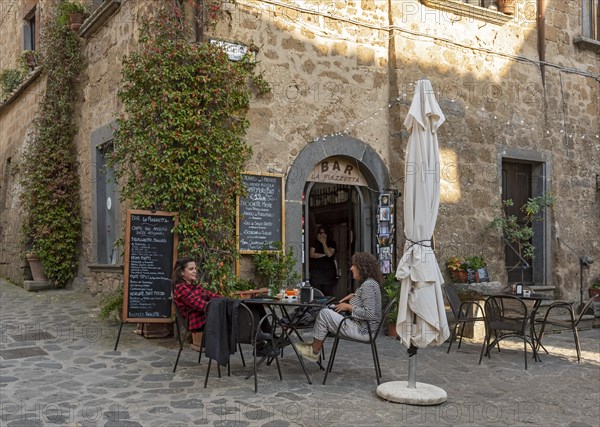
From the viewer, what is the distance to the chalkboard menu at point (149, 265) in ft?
21.5

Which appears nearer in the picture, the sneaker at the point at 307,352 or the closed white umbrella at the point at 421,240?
the closed white umbrella at the point at 421,240

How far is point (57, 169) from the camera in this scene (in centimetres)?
998

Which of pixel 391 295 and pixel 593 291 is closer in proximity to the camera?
pixel 391 295

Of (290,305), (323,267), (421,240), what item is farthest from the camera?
(323,267)

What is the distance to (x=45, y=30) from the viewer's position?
10.6 m

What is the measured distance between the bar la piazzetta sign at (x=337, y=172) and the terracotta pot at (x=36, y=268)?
5.18m

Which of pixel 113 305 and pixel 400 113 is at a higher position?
pixel 400 113

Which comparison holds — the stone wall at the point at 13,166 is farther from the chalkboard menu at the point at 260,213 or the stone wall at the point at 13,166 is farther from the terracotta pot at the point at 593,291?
the terracotta pot at the point at 593,291

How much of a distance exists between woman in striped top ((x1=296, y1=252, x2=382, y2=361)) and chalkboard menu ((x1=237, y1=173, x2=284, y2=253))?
2.01 m

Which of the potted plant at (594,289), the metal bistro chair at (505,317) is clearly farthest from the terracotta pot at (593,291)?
the metal bistro chair at (505,317)

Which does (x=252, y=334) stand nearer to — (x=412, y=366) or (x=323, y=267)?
(x=412, y=366)

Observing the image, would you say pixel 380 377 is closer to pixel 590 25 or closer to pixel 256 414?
pixel 256 414

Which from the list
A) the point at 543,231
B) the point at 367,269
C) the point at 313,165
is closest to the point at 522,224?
the point at 543,231

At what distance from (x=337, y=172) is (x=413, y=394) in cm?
410
